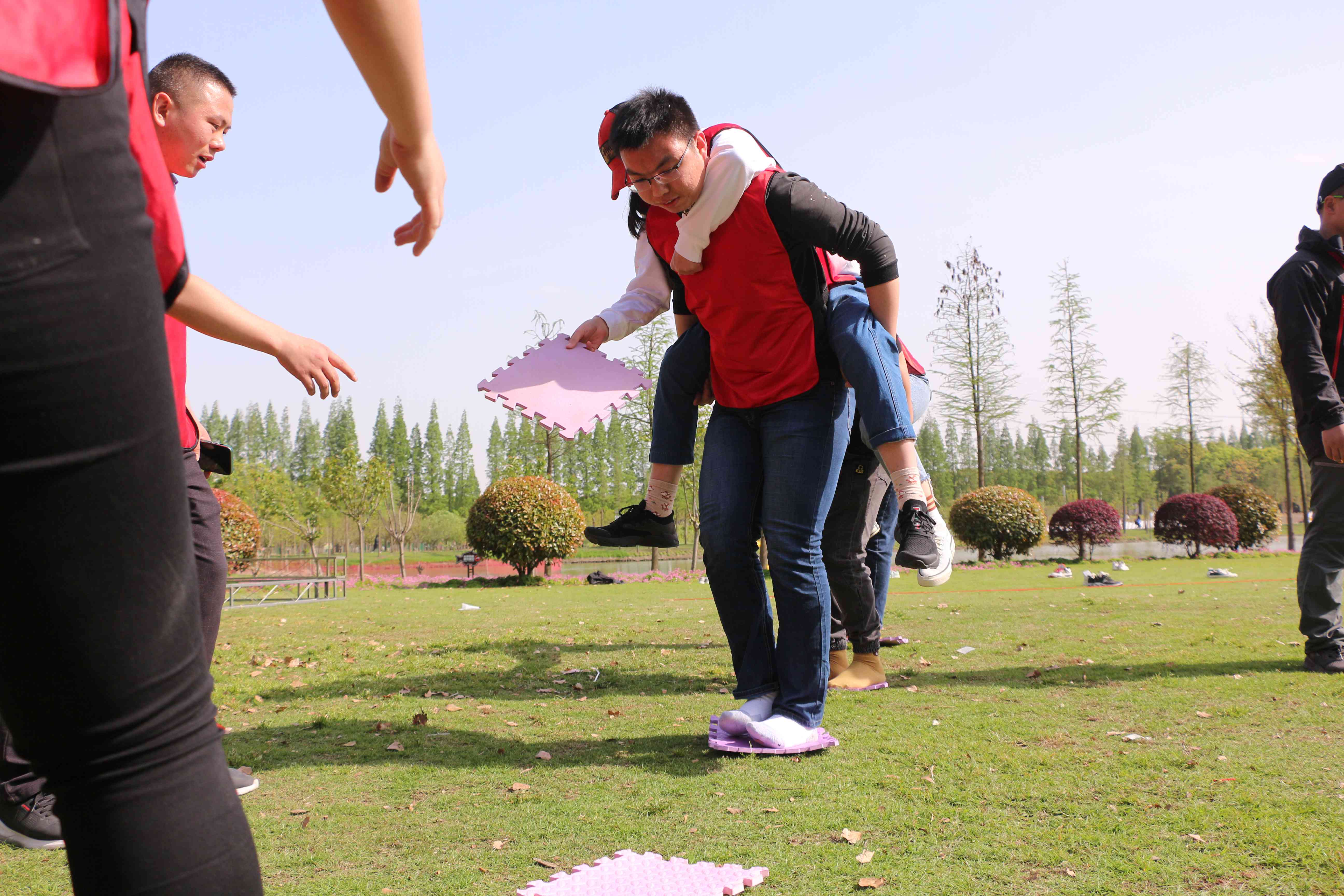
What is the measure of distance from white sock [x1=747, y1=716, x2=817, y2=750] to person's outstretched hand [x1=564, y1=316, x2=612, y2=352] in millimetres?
1596

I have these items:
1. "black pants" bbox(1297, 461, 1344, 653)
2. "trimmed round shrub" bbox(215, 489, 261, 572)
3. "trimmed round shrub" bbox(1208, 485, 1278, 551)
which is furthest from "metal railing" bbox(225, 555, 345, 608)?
"trimmed round shrub" bbox(1208, 485, 1278, 551)

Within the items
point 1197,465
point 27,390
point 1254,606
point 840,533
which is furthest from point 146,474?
point 1197,465

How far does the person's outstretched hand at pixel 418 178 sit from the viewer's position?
3.99 ft

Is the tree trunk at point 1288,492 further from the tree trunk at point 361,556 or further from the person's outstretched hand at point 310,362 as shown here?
the person's outstretched hand at point 310,362

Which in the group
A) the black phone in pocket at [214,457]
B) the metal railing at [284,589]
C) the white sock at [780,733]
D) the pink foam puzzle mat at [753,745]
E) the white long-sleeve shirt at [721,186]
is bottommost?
the metal railing at [284,589]

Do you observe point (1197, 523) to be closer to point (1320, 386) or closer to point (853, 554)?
point (1320, 386)

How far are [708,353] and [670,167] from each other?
0.77 meters

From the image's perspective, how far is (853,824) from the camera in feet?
7.52

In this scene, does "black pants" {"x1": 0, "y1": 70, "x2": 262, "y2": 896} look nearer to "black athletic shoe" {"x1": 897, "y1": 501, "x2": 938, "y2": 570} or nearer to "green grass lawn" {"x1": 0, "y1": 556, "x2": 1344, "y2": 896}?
"green grass lawn" {"x1": 0, "y1": 556, "x2": 1344, "y2": 896}

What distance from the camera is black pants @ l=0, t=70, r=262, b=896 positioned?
704mm

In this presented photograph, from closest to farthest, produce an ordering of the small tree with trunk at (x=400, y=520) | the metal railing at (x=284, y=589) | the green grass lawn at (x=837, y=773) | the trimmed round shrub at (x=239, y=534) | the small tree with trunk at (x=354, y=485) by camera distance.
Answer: the green grass lawn at (x=837, y=773) < the metal railing at (x=284, y=589) < the trimmed round shrub at (x=239, y=534) < the small tree with trunk at (x=354, y=485) < the small tree with trunk at (x=400, y=520)

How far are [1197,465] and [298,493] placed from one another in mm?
58976

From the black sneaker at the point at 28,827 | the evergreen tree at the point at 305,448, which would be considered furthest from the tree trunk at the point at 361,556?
the evergreen tree at the point at 305,448

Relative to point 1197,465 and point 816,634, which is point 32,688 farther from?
point 1197,465
